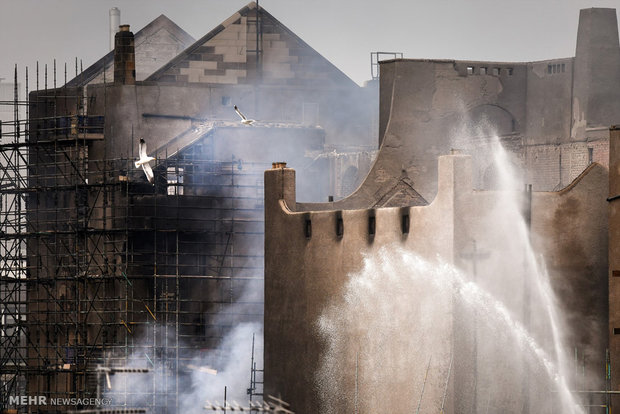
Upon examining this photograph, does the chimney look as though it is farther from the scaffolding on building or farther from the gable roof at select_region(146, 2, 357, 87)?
the scaffolding on building

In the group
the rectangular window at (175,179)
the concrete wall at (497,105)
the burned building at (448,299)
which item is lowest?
the burned building at (448,299)

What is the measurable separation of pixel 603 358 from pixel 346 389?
610 cm

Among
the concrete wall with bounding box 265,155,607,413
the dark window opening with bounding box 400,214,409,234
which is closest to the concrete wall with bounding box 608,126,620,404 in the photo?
the concrete wall with bounding box 265,155,607,413

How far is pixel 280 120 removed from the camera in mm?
50406

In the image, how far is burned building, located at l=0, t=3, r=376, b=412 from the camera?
145 feet

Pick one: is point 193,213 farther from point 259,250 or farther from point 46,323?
point 46,323

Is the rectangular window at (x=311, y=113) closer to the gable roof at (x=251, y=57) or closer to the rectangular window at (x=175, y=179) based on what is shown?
→ the gable roof at (x=251, y=57)

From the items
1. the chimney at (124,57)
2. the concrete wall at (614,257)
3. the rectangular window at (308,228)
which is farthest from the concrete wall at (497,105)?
the concrete wall at (614,257)

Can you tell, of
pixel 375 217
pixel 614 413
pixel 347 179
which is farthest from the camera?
pixel 347 179

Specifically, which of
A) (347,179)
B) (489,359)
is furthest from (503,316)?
(347,179)

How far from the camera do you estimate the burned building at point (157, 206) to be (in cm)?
4409

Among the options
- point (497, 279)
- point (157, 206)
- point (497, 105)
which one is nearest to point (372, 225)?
point (497, 279)

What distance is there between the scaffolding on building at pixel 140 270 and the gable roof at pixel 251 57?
628 cm

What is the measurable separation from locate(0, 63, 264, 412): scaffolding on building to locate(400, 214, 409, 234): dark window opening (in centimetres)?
1220
